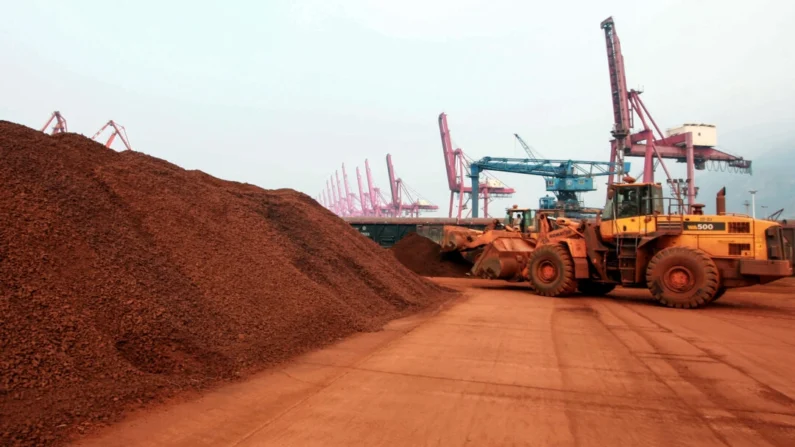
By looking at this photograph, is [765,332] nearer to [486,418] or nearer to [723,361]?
[723,361]

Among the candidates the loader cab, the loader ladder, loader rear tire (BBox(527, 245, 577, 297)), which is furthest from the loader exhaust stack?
loader rear tire (BBox(527, 245, 577, 297))

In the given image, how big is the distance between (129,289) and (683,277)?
11469mm

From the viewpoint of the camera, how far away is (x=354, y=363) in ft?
21.4

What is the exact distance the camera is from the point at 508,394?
536 centimetres

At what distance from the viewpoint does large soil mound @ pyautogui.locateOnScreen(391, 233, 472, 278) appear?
21.5m

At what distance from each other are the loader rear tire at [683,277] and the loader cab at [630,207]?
109 centimetres

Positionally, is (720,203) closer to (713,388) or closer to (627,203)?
(627,203)

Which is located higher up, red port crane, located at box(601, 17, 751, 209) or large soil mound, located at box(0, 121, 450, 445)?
red port crane, located at box(601, 17, 751, 209)

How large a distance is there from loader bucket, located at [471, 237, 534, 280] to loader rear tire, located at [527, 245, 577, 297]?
916 millimetres

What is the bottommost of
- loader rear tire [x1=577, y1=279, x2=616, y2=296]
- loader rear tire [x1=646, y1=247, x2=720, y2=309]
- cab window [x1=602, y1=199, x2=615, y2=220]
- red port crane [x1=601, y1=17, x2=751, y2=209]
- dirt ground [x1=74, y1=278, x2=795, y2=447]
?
dirt ground [x1=74, y1=278, x2=795, y2=447]

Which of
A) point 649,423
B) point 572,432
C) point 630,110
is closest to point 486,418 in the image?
point 572,432

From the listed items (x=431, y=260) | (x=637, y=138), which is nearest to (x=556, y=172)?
(x=637, y=138)

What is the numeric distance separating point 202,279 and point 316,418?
3.23 metres

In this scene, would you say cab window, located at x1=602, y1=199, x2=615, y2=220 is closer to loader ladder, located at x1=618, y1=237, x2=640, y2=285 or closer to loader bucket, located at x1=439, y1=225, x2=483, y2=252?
loader ladder, located at x1=618, y1=237, x2=640, y2=285
